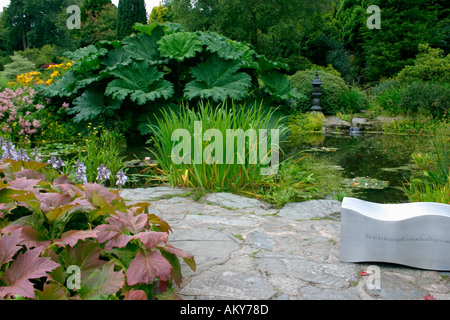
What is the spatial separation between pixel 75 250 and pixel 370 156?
17.7 ft

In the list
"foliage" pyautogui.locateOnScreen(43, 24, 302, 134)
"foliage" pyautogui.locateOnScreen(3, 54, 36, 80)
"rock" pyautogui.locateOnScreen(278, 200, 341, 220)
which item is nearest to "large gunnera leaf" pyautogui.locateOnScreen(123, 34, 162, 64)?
"foliage" pyautogui.locateOnScreen(43, 24, 302, 134)

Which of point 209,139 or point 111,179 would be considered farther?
point 111,179

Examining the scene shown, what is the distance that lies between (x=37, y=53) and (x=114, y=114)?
20.1m

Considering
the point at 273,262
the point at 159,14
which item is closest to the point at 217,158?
the point at 273,262

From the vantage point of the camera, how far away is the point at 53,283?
1.23m

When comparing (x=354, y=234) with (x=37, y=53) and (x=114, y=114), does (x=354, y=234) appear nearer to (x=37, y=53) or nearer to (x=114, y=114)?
(x=114, y=114)

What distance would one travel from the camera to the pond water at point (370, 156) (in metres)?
4.13

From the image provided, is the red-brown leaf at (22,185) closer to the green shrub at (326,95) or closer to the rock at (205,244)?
the rock at (205,244)

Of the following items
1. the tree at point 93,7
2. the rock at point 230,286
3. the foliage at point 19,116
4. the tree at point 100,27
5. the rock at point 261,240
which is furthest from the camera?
the tree at point 93,7

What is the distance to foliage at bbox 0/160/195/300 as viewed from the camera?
1228 mm

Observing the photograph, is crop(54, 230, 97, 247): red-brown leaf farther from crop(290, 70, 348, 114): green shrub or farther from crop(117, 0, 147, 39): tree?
crop(117, 0, 147, 39): tree

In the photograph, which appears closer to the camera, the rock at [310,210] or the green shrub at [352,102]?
the rock at [310,210]

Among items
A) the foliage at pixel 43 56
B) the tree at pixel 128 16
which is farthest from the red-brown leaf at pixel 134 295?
the foliage at pixel 43 56
